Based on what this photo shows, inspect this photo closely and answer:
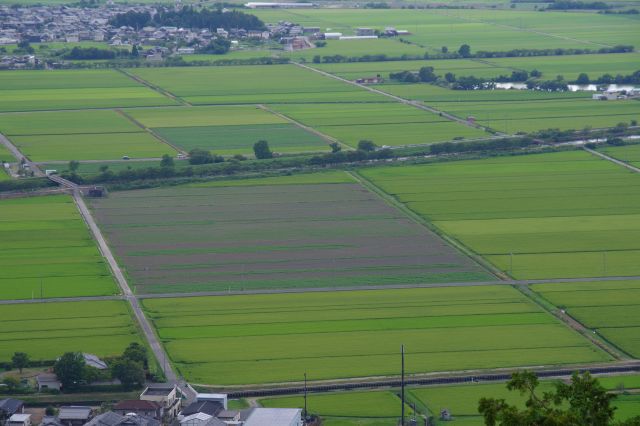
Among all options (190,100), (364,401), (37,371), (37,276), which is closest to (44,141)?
(190,100)

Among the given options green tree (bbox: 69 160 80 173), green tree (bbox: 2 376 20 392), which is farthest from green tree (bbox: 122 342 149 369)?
green tree (bbox: 69 160 80 173)

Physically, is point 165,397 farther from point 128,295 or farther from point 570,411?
point 570,411

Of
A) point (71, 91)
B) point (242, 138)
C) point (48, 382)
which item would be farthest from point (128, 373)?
point (71, 91)

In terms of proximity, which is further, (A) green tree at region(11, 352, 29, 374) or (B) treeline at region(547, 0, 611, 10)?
(B) treeline at region(547, 0, 611, 10)

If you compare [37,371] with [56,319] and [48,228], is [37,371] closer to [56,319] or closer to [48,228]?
[56,319]

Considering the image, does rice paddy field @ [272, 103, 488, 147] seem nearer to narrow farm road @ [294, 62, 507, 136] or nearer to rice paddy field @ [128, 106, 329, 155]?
narrow farm road @ [294, 62, 507, 136]

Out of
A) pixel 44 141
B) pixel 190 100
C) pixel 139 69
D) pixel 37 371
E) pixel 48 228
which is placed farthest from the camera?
pixel 139 69

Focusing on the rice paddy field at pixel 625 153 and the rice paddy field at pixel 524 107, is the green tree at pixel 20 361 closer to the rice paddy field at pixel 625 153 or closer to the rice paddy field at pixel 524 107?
the rice paddy field at pixel 625 153
